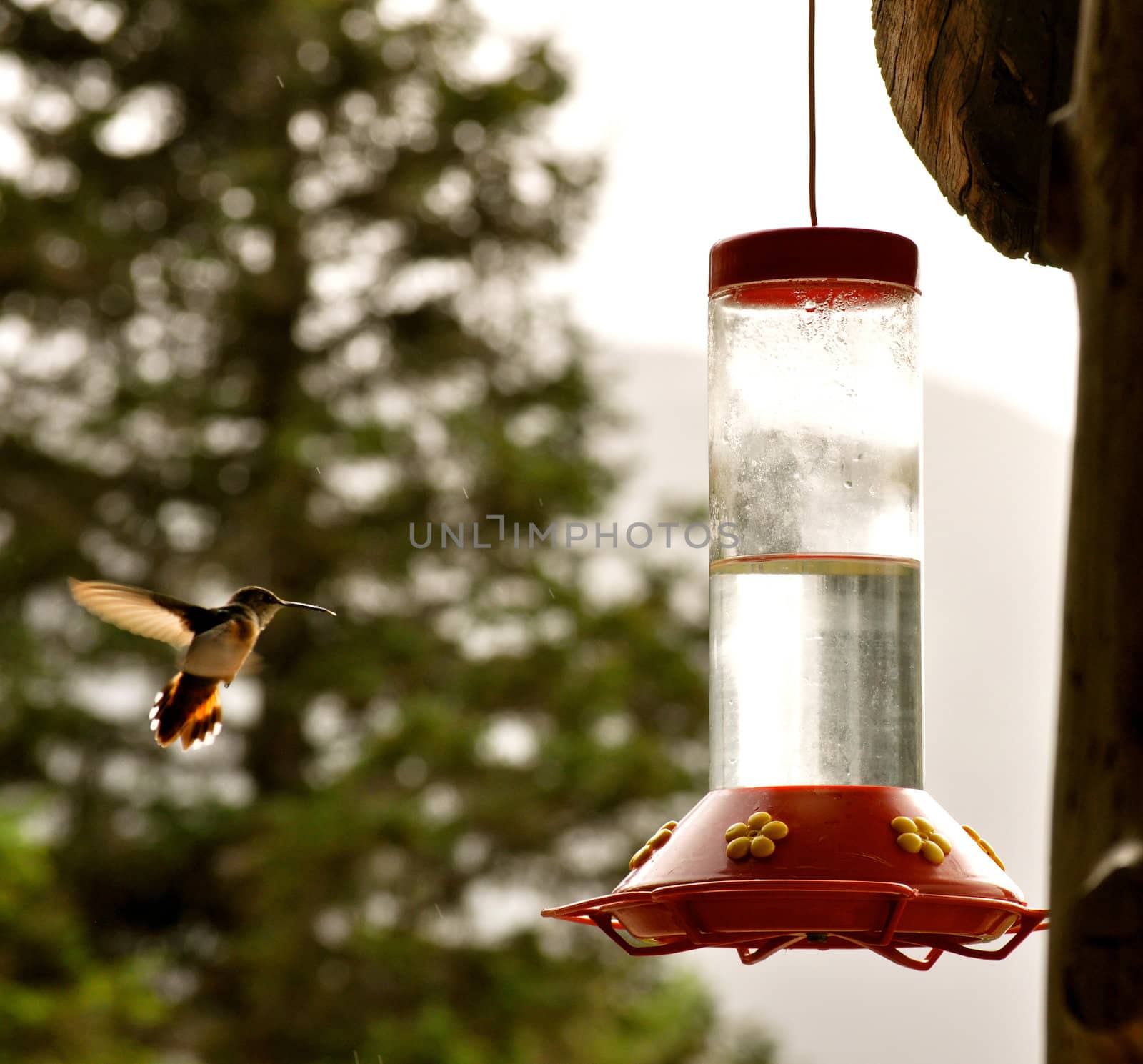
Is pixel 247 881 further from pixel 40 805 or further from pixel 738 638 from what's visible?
pixel 738 638

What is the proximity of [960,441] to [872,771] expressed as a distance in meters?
10.3

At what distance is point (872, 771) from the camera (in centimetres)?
176

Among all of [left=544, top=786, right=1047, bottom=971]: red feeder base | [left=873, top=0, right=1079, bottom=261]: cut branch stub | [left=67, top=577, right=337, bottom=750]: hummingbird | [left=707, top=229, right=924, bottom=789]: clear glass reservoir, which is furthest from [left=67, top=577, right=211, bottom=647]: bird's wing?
[left=873, top=0, right=1079, bottom=261]: cut branch stub

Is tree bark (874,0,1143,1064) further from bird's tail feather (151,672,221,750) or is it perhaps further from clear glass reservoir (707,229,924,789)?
bird's tail feather (151,672,221,750)

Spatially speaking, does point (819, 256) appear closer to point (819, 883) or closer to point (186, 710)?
point (819, 883)

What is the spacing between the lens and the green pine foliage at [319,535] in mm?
7660

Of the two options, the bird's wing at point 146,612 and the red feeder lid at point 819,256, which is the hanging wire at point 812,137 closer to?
the red feeder lid at point 819,256

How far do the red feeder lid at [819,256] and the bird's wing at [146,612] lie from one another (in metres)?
1.15

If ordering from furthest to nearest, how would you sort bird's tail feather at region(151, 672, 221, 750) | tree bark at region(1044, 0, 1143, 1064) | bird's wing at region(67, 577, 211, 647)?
bird's tail feather at region(151, 672, 221, 750) < bird's wing at region(67, 577, 211, 647) < tree bark at region(1044, 0, 1143, 1064)

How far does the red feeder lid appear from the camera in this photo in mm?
1626

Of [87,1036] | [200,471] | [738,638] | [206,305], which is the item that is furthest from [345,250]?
[738,638]

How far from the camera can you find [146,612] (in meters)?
2.53

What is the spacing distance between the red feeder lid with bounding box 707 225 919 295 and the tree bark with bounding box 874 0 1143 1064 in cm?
47

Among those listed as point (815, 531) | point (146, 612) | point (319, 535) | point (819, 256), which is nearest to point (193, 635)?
point (146, 612)
